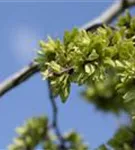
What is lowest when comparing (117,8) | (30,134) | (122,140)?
(122,140)

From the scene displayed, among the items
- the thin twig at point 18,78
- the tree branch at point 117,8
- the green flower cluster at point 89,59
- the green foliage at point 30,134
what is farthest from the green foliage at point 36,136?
the green flower cluster at point 89,59

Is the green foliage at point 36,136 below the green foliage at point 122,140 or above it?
above

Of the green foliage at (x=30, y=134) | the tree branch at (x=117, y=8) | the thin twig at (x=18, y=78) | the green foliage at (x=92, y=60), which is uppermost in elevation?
the green foliage at (x=30, y=134)

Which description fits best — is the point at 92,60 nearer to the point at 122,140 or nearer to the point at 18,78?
the point at 122,140

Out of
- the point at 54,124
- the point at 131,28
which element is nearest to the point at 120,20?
the point at 131,28

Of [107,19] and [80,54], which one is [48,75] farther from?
[107,19]

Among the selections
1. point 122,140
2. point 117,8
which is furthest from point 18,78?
point 117,8

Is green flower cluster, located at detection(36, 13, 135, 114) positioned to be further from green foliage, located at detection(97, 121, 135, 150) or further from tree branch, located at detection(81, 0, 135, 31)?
tree branch, located at detection(81, 0, 135, 31)

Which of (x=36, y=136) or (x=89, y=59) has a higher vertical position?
(x=36, y=136)

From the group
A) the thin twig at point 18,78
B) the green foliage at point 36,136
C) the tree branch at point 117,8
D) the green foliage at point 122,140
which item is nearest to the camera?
the green foliage at point 122,140

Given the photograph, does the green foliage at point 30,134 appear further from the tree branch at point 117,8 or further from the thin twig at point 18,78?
the thin twig at point 18,78

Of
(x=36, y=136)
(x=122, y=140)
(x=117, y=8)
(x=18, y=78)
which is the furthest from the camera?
(x=36, y=136)
